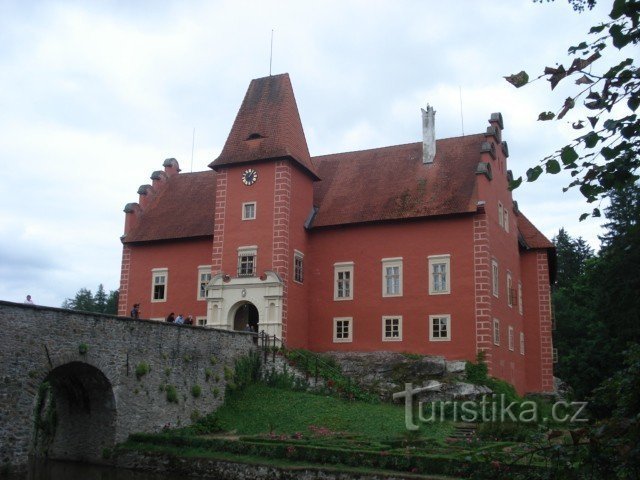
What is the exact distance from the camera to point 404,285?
108 ft

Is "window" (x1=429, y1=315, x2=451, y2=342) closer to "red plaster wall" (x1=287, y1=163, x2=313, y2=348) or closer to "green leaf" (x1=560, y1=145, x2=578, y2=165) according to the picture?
"red plaster wall" (x1=287, y1=163, x2=313, y2=348)

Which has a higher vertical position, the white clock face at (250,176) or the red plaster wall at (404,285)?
the white clock face at (250,176)

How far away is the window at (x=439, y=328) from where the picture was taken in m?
31.5

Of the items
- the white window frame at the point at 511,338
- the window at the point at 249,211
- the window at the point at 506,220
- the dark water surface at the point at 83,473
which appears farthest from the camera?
the window at the point at 506,220

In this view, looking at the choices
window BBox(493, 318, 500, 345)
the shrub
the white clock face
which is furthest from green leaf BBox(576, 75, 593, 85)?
the white clock face

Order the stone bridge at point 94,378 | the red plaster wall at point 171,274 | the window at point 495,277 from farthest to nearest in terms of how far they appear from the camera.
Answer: the red plaster wall at point 171,274
the window at point 495,277
the stone bridge at point 94,378

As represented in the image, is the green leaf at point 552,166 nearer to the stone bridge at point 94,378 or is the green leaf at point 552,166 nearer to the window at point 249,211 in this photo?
the stone bridge at point 94,378

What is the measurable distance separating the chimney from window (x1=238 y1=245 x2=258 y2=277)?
9834mm

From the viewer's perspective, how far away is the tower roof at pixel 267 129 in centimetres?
3406

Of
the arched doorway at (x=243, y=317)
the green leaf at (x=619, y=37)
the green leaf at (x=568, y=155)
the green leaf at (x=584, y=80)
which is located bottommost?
the green leaf at (x=568, y=155)

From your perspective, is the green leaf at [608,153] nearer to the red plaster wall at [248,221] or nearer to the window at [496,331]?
the window at [496,331]

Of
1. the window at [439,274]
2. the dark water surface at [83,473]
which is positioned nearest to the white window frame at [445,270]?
the window at [439,274]

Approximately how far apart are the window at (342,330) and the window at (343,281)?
3.44 ft

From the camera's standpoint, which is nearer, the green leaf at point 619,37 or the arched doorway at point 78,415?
the green leaf at point 619,37
